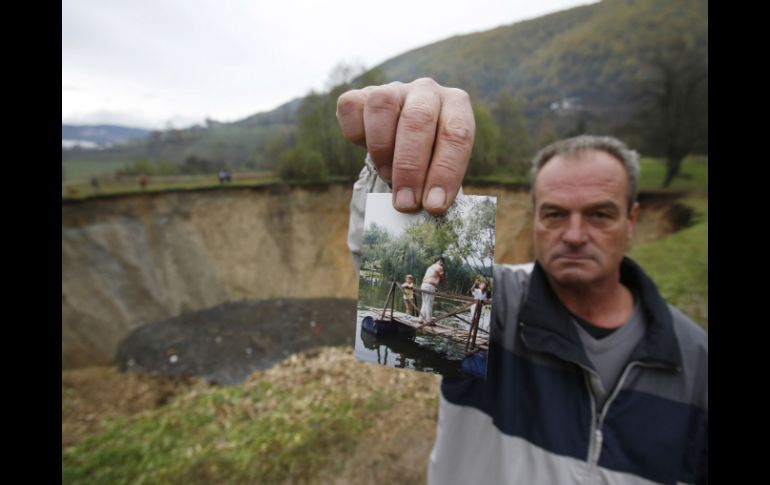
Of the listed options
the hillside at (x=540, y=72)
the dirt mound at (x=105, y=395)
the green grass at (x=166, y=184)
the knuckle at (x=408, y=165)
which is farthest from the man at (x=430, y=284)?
the green grass at (x=166, y=184)

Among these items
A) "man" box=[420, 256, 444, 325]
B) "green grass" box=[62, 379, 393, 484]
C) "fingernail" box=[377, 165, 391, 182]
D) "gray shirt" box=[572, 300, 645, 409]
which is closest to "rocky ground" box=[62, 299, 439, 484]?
"green grass" box=[62, 379, 393, 484]

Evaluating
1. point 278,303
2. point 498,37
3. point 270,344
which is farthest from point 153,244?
point 498,37

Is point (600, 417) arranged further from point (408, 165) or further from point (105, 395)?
point (105, 395)

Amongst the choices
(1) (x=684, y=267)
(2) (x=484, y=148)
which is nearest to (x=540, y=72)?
(2) (x=484, y=148)

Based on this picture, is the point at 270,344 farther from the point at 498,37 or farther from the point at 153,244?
the point at 498,37

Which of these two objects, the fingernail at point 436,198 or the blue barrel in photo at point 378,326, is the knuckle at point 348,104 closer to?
the fingernail at point 436,198

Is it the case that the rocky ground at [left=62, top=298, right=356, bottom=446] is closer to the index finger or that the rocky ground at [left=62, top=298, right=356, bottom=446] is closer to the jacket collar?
the jacket collar
